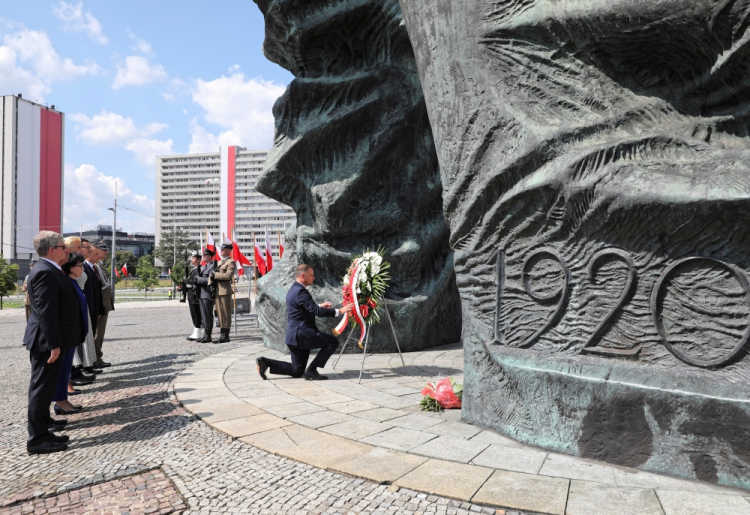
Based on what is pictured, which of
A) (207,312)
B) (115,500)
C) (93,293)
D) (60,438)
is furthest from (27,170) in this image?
(115,500)

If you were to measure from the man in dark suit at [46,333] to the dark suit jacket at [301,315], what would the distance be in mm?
2495

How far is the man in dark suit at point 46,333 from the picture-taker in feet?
13.1

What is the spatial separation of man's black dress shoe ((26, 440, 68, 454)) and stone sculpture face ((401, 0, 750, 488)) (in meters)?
3.37

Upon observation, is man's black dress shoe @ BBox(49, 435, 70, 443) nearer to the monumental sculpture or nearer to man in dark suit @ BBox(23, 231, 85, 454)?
man in dark suit @ BBox(23, 231, 85, 454)

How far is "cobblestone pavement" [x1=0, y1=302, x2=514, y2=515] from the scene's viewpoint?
9.82ft

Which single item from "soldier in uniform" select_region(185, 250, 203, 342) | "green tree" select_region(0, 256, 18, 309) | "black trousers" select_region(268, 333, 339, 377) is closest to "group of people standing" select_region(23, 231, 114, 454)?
"black trousers" select_region(268, 333, 339, 377)

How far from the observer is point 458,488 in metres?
3.10

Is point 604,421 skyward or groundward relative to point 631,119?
groundward

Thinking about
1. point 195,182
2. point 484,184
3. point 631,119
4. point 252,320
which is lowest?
point 252,320

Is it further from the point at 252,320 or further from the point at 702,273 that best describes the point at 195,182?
the point at 702,273

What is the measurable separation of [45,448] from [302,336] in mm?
2915

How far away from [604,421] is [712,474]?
67 cm

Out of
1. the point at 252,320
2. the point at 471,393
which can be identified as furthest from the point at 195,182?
the point at 471,393

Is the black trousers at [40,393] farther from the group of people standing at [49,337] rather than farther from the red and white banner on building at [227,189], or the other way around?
the red and white banner on building at [227,189]
